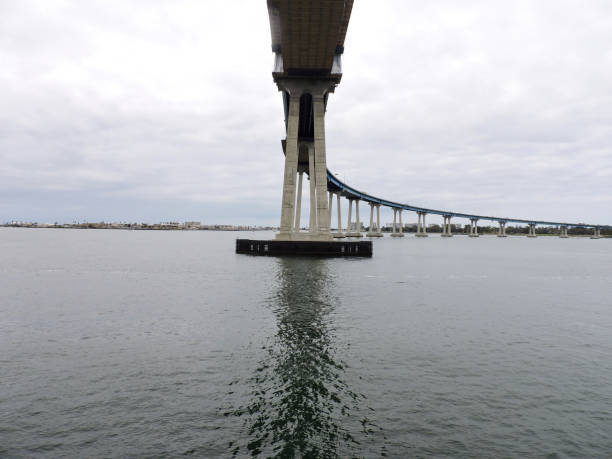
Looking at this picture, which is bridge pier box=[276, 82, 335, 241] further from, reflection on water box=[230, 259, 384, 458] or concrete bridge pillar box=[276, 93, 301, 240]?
reflection on water box=[230, 259, 384, 458]

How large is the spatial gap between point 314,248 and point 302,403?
42767 millimetres

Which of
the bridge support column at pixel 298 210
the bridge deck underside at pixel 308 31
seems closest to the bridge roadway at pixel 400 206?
the bridge support column at pixel 298 210

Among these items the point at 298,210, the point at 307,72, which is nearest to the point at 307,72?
the point at 307,72

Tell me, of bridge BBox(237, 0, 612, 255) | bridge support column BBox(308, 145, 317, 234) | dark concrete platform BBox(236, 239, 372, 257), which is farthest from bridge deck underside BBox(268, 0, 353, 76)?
dark concrete platform BBox(236, 239, 372, 257)

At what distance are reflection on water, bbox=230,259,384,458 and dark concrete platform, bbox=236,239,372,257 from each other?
35.7 m

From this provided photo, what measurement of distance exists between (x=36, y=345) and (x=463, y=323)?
15.5m

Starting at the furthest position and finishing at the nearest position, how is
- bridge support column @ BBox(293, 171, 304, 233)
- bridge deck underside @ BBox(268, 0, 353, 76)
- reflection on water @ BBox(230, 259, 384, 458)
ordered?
bridge support column @ BBox(293, 171, 304, 233)
bridge deck underside @ BBox(268, 0, 353, 76)
reflection on water @ BBox(230, 259, 384, 458)

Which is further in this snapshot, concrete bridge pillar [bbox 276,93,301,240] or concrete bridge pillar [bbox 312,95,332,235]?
concrete bridge pillar [bbox 276,93,301,240]

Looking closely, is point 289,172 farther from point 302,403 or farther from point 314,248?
point 302,403

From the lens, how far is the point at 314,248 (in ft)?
167

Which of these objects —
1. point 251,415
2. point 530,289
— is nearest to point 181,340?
point 251,415

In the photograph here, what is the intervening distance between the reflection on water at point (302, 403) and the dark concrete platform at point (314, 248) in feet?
117

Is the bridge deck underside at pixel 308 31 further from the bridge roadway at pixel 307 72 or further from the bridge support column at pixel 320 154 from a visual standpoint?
the bridge support column at pixel 320 154

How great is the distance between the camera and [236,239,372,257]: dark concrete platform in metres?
51.0
